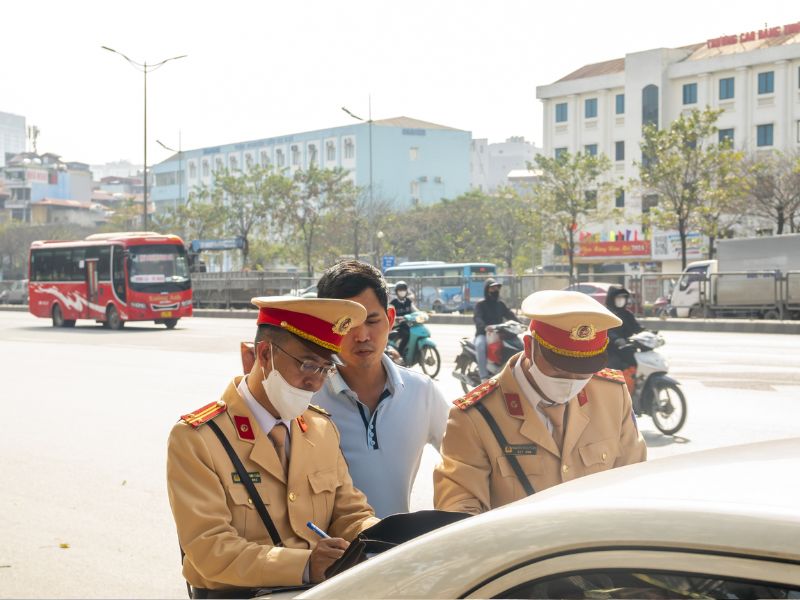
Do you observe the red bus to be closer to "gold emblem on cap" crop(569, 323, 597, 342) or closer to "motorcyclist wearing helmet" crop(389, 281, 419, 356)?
"motorcyclist wearing helmet" crop(389, 281, 419, 356)

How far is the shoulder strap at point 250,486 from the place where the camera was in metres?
2.72

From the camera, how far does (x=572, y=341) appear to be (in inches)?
121

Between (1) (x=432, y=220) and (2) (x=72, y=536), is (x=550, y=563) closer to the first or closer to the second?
(2) (x=72, y=536)

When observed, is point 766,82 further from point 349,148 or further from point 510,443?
point 510,443

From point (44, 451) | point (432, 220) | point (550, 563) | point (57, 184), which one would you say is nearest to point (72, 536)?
point (44, 451)

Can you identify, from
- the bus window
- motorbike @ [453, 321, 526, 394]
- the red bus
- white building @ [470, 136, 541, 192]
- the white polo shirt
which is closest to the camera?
the white polo shirt

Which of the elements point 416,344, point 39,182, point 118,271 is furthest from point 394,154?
point 416,344

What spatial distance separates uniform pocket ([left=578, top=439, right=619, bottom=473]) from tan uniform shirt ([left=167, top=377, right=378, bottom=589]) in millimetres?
630

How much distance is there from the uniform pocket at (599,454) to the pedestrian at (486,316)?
31.6 feet

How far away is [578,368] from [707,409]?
9081mm

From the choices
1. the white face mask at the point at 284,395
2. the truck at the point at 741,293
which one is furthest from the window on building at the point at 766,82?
the white face mask at the point at 284,395

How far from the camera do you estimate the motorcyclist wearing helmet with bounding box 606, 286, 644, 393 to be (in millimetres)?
10312

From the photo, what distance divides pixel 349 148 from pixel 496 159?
140 feet

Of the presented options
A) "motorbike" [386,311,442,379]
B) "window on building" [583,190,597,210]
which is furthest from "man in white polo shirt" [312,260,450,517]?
"window on building" [583,190,597,210]
